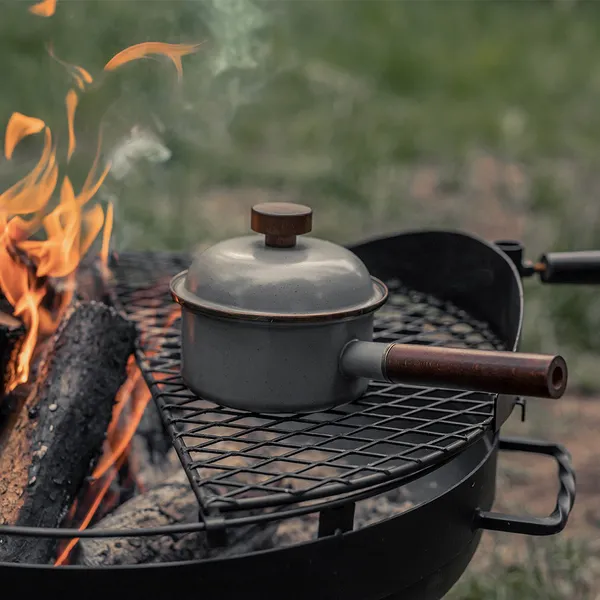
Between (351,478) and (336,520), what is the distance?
0.15 m

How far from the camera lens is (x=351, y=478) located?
156 cm

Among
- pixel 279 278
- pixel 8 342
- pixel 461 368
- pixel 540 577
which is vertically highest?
pixel 279 278

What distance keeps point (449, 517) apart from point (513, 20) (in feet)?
22.6

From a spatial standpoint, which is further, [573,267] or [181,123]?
[181,123]

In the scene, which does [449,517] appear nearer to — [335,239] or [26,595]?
[26,595]

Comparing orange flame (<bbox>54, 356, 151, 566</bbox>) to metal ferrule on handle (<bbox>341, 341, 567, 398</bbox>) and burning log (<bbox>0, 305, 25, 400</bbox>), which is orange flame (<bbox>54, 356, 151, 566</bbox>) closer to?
burning log (<bbox>0, 305, 25, 400</bbox>)

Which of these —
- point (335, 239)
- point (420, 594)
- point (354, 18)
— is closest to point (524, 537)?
point (420, 594)

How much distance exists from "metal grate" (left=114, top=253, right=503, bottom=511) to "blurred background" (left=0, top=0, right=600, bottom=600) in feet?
1.54

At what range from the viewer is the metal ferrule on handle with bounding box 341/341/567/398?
4.52 feet

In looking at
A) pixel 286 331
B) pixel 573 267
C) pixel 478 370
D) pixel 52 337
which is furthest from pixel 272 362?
pixel 573 267

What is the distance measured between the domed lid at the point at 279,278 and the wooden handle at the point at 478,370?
→ 137 mm

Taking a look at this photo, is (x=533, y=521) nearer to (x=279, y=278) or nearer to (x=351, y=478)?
(x=351, y=478)

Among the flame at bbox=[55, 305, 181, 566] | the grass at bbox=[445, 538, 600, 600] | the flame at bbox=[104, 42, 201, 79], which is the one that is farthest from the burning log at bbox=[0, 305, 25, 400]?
the grass at bbox=[445, 538, 600, 600]

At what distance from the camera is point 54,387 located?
70.8 inches
